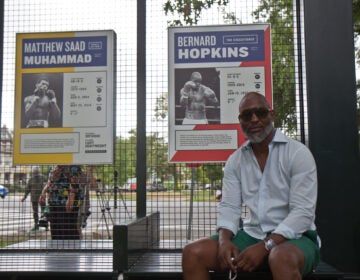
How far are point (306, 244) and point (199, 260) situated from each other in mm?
742

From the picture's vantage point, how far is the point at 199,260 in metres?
2.80

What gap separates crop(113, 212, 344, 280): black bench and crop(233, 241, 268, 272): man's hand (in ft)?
0.99

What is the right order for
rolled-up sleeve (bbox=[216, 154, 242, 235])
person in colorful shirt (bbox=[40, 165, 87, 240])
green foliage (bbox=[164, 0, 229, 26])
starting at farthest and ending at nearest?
person in colorful shirt (bbox=[40, 165, 87, 240]) < green foliage (bbox=[164, 0, 229, 26]) < rolled-up sleeve (bbox=[216, 154, 242, 235])

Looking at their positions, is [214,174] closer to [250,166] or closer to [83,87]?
[250,166]

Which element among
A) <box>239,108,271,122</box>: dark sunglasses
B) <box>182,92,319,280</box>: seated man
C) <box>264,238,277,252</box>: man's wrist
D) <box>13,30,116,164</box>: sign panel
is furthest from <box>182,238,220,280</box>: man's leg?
<box>13,30,116,164</box>: sign panel

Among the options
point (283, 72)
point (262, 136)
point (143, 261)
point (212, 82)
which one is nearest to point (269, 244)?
point (262, 136)

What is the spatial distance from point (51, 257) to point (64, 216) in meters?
0.64

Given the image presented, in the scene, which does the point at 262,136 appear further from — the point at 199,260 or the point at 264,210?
the point at 199,260

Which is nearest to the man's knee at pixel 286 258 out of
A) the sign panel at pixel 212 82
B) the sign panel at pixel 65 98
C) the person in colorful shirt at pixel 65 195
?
the sign panel at pixel 212 82

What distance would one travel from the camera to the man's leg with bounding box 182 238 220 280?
9.13 feet

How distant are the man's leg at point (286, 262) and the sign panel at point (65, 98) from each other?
2165mm

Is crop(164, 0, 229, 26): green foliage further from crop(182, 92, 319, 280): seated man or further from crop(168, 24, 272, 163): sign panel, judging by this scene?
crop(182, 92, 319, 280): seated man

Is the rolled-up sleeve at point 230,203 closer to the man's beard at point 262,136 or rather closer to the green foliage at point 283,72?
the man's beard at point 262,136

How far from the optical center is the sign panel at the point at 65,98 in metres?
4.23
